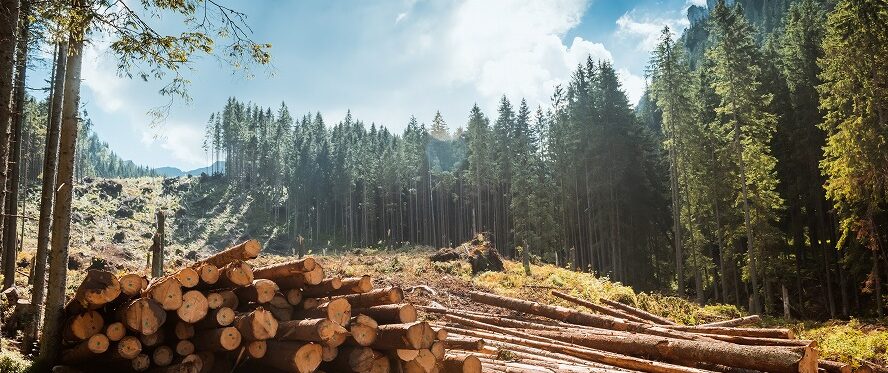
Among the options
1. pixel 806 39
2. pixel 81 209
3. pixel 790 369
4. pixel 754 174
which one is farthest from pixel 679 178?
pixel 81 209

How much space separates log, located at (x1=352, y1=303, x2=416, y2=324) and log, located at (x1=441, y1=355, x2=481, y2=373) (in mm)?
827

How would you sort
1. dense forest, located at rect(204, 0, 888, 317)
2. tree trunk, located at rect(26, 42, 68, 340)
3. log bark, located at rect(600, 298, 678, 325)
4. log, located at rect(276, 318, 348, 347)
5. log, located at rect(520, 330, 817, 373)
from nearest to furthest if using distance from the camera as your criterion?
log, located at rect(276, 318, 348, 347)
log, located at rect(520, 330, 817, 373)
tree trunk, located at rect(26, 42, 68, 340)
log bark, located at rect(600, 298, 678, 325)
dense forest, located at rect(204, 0, 888, 317)

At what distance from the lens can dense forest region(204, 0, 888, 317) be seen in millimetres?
21031

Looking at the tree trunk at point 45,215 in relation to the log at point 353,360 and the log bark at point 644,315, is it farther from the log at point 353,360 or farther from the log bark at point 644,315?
the log bark at point 644,315

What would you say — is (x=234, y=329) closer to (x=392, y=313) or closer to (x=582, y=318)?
(x=392, y=313)

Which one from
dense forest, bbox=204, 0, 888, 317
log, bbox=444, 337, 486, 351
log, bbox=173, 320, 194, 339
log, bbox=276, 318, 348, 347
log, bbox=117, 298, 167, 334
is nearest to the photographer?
log, bbox=276, 318, 348, 347

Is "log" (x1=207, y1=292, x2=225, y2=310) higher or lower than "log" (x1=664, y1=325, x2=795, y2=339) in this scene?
higher

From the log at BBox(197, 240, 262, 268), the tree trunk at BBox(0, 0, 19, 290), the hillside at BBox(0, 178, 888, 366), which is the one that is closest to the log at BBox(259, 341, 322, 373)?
the log at BBox(197, 240, 262, 268)

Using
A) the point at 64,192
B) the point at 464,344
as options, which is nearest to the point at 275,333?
the point at 464,344

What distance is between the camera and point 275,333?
6.36 m

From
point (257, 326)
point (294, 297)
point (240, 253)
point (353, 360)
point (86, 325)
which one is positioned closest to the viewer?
point (257, 326)

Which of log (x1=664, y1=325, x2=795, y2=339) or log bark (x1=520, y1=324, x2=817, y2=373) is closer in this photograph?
log bark (x1=520, y1=324, x2=817, y2=373)

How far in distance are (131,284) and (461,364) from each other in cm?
465

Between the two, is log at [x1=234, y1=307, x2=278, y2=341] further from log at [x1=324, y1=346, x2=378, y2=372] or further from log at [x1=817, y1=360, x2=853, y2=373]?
log at [x1=817, y1=360, x2=853, y2=373]
